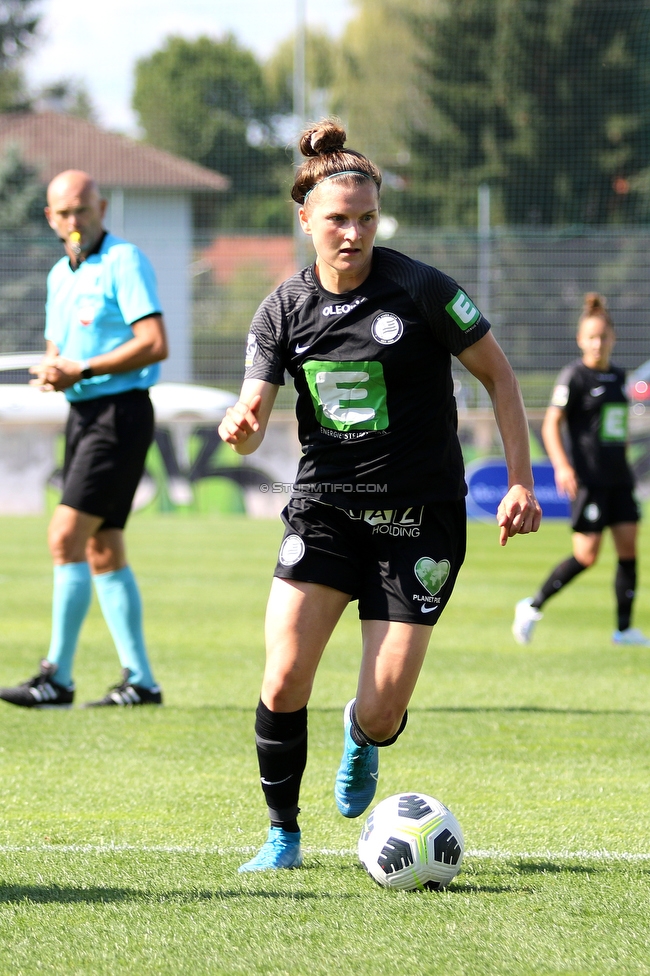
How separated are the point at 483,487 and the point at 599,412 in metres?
8.61

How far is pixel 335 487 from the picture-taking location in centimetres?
382

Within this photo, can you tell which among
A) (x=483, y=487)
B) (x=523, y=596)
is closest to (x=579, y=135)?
(x=483, y=487)

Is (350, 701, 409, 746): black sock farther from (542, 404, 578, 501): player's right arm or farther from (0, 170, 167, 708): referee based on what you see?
(542, 404, 578, 501): player's right arm

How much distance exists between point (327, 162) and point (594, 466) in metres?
5.63

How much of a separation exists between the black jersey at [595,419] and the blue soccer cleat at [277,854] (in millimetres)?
5697

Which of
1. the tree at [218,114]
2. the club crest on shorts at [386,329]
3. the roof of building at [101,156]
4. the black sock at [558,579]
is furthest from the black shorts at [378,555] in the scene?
the tree at [218,114]

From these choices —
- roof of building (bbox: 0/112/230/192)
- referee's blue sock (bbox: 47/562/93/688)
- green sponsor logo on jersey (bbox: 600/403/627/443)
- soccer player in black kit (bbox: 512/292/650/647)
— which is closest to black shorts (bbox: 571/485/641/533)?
soccer player in black kit (bbox: 512/292/650/647)

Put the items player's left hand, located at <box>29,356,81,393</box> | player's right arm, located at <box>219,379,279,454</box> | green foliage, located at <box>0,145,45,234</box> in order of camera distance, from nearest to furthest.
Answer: player's right arm, located at <box>219,379,279,454</box>, player's left hand, located at <box>29,356,81,393</box>, green foliage, located at <box>0,145,45,234</box>

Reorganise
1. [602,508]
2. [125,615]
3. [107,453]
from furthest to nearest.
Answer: [602,508]
[125,615]
[107,453]

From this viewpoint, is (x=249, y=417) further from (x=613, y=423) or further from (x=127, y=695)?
(x=613, y=423)

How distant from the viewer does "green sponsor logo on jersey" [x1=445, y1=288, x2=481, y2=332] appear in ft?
12.3

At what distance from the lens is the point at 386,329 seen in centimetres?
376

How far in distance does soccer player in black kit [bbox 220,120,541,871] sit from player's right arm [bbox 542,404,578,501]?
200 inches

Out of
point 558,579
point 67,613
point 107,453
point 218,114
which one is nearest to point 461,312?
point 107,453
